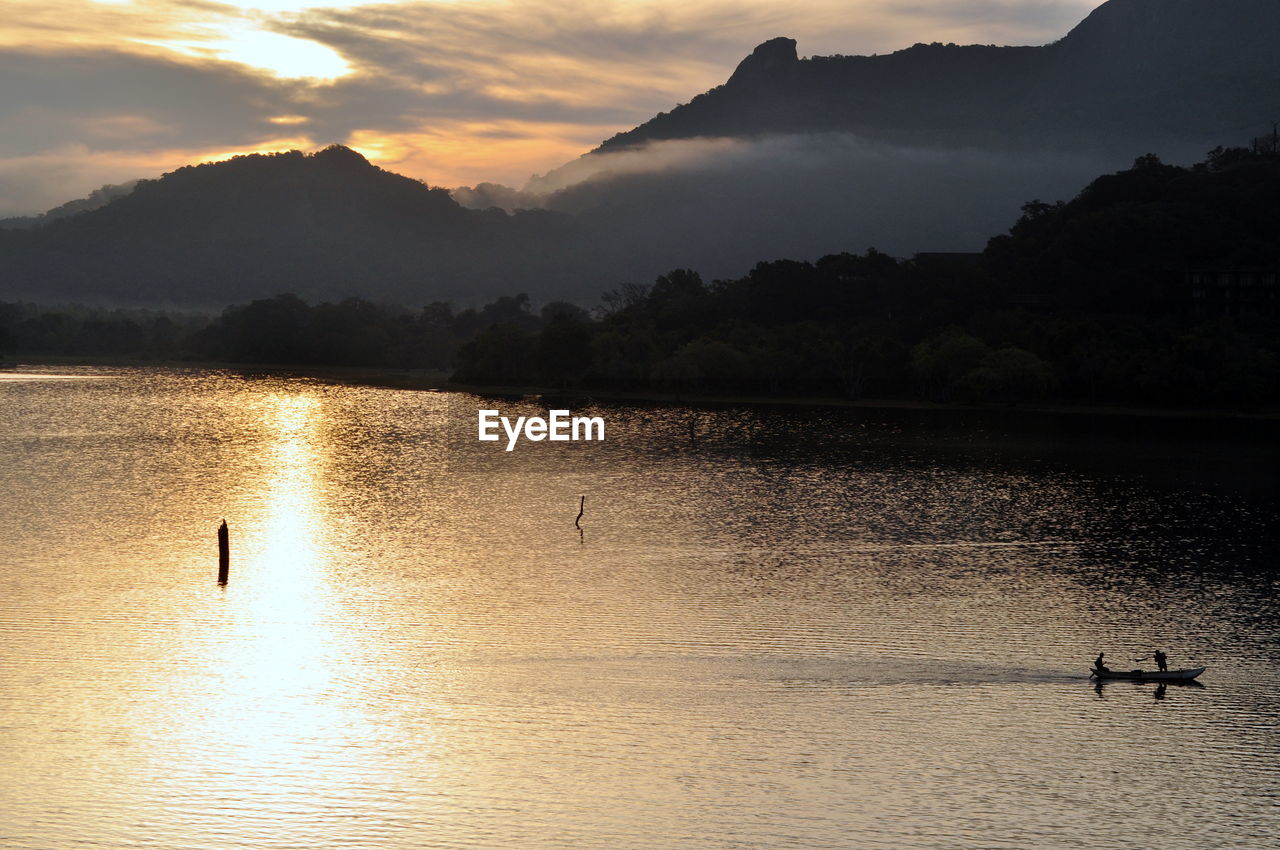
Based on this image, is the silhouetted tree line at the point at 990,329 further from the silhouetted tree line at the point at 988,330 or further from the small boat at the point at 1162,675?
the small boat at the point at 1162,675

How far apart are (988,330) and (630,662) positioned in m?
126

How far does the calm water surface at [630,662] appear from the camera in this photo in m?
31.2

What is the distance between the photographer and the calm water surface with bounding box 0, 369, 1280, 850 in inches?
1228

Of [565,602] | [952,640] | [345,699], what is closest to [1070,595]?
[952,640]

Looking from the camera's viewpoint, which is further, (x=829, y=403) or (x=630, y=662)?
(x=829, y=403)

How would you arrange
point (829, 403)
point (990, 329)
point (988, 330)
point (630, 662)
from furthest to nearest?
point (988, 330) → point (990, 329) → point (829, 403) → point (630, 662)

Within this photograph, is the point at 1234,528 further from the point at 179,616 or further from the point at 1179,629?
the point at 179,616

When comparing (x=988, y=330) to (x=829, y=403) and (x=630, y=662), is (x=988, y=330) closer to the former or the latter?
(x=829, y=403)

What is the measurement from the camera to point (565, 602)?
50188 millimetres

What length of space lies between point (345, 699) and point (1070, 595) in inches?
1271

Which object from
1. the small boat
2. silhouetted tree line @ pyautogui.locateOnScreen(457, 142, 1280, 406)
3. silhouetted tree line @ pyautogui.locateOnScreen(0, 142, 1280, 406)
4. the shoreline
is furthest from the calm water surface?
silhouetted tree line @ pyautogui.locateOnScreen(457, 142, 1280, 406)

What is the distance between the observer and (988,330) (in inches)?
6161

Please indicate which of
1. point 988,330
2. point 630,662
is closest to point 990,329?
point 988,330

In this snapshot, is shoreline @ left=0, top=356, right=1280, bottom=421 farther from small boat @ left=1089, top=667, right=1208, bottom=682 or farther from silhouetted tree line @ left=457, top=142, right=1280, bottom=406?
small boat @ left=1089, top=667, right=1208, bottom=682
